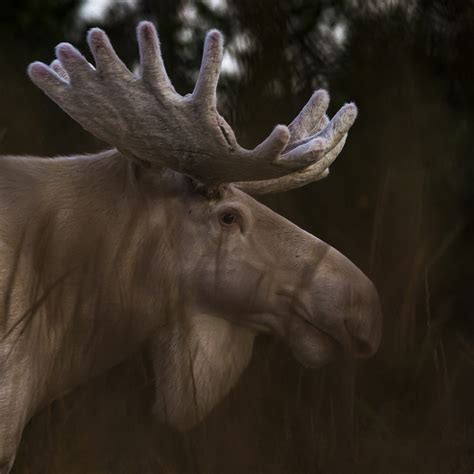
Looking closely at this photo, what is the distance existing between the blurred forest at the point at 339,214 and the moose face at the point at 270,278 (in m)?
0.10

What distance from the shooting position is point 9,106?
5551 mm

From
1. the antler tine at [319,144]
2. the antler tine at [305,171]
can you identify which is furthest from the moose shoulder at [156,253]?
the antler tine at [305,171]

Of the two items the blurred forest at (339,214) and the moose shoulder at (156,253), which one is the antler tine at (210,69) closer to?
the moose shoulder at (156,253)

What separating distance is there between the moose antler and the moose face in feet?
0.54

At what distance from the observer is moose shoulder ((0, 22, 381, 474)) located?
266 centimetres

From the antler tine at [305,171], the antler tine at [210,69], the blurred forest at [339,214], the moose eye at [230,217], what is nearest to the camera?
the blurred forest at [339,214]

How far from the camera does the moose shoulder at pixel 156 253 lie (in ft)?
8.74

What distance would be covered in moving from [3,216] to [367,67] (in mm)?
2623

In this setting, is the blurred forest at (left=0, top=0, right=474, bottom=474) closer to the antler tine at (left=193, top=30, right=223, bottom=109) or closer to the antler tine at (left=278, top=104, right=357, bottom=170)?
the antler tine at (left=278, top=104, right=357, bottom=170)

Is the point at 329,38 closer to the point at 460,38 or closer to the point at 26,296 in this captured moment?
the point at 460,38

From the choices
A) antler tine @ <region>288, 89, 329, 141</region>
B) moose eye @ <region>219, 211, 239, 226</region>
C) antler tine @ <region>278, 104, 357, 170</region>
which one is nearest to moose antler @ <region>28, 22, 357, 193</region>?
antler tine @ <region>278, 104, 357, 170</region>

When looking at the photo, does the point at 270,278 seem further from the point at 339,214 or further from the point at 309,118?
the point at 339,214

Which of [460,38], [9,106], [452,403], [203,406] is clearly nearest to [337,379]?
Answer: [452,403]

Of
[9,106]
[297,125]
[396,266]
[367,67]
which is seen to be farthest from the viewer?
[9,106]
